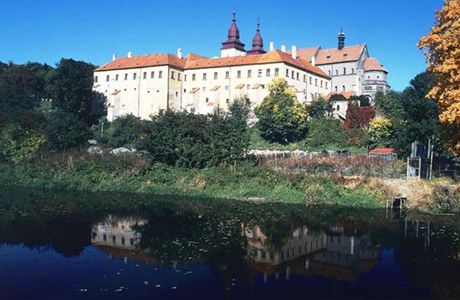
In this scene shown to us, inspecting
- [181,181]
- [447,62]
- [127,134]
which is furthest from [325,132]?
[447,62]

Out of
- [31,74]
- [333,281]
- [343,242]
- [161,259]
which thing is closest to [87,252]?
[161,259]

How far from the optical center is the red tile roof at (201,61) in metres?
63.4

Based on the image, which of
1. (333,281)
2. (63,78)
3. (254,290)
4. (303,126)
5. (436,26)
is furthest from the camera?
(63,78)

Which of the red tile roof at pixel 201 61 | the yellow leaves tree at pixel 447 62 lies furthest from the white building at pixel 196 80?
the yellow leaves tree at pixel 447 62

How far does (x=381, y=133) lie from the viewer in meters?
45.9

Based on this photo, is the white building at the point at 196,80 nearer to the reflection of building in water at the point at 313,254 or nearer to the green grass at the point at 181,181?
the green grass at the point at 181,181

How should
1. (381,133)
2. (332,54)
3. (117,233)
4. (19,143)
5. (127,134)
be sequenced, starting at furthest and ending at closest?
(332,54)
(127,134)
(381,133)
(19,143)
(117,233)

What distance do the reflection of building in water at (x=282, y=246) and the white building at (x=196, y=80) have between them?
4287 cm

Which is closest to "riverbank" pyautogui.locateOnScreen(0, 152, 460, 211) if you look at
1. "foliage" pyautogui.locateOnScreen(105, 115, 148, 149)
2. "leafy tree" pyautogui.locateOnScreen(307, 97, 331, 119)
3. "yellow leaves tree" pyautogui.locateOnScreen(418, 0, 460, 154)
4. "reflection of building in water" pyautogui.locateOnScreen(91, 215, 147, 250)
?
"yellow leaves tree" pyautogui.locateOnScreen(418, 0, 460, 154)

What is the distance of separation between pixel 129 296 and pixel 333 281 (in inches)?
230

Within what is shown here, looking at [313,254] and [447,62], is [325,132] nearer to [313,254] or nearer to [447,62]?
[447,62]

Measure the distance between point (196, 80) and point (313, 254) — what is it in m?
53.6

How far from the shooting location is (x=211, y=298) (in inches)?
479

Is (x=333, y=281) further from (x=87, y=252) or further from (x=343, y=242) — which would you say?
(x=87, y=252)
